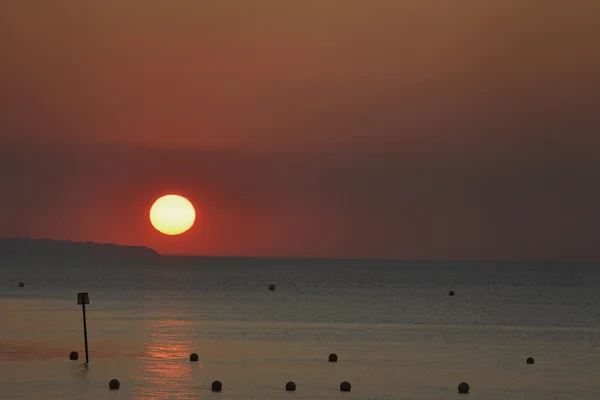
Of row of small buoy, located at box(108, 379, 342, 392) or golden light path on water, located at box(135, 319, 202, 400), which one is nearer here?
golden light path on water, located at box(135, 319, 202, 400)

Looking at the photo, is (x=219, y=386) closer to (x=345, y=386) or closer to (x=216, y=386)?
(x=216, y=386)

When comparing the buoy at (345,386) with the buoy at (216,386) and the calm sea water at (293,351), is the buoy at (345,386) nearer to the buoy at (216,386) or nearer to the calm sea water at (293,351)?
the calm sea water at (293,351)

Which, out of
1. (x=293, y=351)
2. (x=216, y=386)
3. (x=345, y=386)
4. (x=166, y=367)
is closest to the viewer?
(x=216, y=386)

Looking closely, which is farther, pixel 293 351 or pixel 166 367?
pixel 293 351

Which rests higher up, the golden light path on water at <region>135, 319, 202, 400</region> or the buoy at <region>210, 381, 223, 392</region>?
the golden light path on water at <region>135, 319, 202, 400</region>

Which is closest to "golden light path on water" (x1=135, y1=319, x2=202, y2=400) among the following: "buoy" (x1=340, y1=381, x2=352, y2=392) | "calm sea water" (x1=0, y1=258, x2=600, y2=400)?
"calm sea water" (x1=0, y1=258, x2=600, y2=400)

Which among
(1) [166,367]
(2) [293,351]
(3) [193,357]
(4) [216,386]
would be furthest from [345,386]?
(2) [293,351]

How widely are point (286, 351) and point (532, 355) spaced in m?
12.7

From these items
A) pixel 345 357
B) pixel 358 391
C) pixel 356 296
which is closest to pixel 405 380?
pixel 358 391

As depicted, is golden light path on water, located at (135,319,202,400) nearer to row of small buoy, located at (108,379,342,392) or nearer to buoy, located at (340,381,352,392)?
row of small buoy, located at (108,379,342,392)

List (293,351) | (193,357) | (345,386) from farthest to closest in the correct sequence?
(293,351) → (193,357) → (345,386)

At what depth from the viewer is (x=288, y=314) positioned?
3585 inches

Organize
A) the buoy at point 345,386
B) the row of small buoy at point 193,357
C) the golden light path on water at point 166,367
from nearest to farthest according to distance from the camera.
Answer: the golden light path on water at point 166,367
the buoy at point 345,386
the row of small buoy at point 193,357

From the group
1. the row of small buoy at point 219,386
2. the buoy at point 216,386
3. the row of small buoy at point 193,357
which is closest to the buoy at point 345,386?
the row of small buoy at point 219,386
